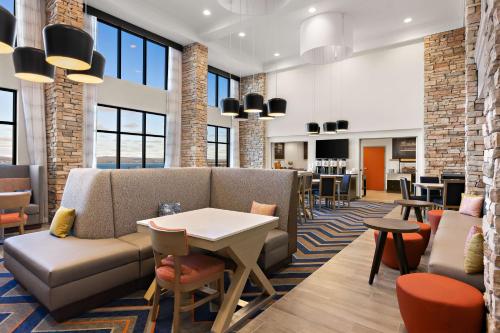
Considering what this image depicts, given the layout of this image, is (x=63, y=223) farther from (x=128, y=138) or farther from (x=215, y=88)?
(x=215, y=88)

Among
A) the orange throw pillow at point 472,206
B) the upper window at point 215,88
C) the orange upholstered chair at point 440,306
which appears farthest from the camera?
the upper window at point 215,88

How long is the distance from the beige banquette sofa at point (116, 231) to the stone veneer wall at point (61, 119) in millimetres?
2805

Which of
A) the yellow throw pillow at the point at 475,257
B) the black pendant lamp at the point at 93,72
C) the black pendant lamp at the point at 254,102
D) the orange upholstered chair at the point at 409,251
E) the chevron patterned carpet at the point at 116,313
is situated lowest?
the chevron patterned carpet at the point at 116,313

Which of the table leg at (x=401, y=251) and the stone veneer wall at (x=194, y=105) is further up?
the stone veneer wall at (x=194, y=105)

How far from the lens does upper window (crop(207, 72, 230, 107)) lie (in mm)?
11445

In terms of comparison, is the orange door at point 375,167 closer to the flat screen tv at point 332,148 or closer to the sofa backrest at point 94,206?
the flat screen tv at point 332,148

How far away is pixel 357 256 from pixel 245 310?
2103 millimetres

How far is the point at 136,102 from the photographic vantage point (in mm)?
8133

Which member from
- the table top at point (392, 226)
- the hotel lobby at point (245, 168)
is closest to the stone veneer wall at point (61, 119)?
the hotel lobby at point (245, 168)

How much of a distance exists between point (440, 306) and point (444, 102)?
800 centimetres

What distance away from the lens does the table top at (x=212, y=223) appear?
2174 millimetres

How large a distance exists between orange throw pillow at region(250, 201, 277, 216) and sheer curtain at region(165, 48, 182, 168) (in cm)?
607

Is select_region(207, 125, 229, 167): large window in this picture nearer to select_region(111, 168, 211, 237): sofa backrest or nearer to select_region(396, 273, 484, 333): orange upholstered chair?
select_region(111, 168, 211, 237): sofa backrest

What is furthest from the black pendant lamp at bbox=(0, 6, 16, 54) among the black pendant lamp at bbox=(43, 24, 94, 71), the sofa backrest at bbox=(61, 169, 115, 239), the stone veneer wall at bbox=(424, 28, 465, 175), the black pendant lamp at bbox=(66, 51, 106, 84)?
the stone veneer wall at bbox=(424, 28, 465, 175)
